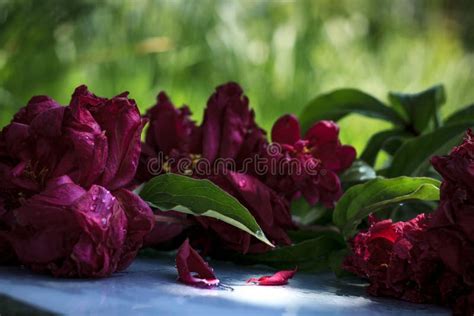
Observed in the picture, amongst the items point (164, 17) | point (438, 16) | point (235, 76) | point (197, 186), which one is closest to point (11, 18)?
point (164, 17)

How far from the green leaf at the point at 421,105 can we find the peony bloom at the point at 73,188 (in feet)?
0.94

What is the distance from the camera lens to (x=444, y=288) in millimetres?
355

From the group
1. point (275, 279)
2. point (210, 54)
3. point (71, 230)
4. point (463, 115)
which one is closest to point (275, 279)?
point (275, 279)

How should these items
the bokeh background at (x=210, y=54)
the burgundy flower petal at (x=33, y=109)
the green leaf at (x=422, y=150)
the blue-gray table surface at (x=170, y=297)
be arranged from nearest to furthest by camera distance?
the blue-gray table surface at (x=170, y=297) < the burgundy flower petal at (x=33, y=109) < the green leaf at (x=422, y=150) < the bokeh background at (x=210, y=54)

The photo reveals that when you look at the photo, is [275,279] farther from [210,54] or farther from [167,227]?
[210,54]

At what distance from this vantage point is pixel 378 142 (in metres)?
0.61

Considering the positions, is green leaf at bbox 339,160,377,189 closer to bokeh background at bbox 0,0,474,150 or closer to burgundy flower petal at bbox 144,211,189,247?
burgundy flower petal at bbox 144,211,189,247

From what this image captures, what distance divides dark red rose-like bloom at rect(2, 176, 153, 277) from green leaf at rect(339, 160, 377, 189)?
0.65ft

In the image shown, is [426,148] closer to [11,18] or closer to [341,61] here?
[11,18]

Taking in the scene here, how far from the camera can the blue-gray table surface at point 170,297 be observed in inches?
12.3

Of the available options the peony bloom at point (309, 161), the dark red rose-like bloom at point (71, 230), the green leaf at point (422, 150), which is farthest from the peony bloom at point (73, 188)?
the green leaf at point (422, 150)

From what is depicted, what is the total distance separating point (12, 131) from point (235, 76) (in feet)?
6.80

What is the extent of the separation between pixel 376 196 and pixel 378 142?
0.19 meters

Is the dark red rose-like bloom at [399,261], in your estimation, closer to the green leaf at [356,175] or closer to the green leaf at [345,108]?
the green leaf at [356,175]
